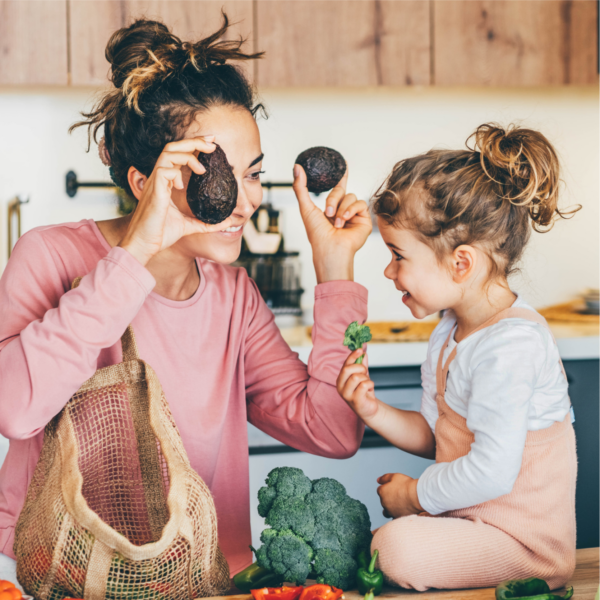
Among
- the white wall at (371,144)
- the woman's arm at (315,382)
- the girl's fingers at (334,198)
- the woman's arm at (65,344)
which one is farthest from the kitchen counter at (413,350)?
the woman's arm at (65,344)

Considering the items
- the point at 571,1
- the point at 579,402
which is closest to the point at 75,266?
the point at 579,402

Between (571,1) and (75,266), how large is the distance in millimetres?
2639

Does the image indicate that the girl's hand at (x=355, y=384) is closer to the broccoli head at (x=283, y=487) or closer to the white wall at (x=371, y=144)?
the broccoli head at (x=283, y=487)

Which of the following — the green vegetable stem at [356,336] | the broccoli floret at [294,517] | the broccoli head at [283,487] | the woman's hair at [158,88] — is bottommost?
the broccoli floret at [294,517]

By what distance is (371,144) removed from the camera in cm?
319

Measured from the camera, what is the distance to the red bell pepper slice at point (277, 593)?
0.91m

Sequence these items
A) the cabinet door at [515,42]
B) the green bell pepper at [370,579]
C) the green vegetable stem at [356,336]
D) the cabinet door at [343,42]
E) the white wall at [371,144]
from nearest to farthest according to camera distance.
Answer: the green bell pepper at [370,579], the green vegetable stem at [356,336], the cabinet door at [343,42], the cabinet door at [515,42], the white wall at [371,144]

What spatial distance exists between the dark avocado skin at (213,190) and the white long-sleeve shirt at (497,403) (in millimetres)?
501

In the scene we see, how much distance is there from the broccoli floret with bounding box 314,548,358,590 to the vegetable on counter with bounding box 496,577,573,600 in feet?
0.73

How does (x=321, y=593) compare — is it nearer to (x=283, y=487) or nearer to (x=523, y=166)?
(x=283, y=487)

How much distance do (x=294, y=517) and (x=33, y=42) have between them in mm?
2317

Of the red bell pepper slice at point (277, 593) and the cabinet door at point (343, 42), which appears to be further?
the cabinet door at point (343, 42)

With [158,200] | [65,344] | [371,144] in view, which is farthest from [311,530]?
[371,144]

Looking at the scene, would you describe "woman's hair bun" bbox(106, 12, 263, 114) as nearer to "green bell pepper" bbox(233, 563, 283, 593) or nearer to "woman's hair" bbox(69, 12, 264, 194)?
"woman's hair" bbox(69, 12, 264, 194)
